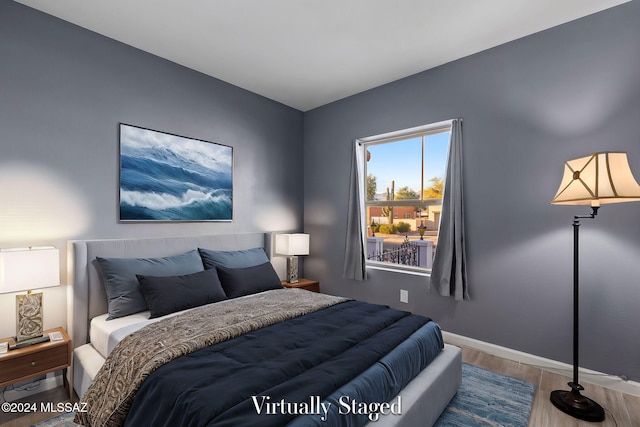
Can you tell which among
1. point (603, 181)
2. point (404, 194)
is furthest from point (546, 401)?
point (404, 194)

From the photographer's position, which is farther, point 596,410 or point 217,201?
point 217,201

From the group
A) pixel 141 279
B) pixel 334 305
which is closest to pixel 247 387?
pixel 334 305

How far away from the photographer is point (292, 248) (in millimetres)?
3797

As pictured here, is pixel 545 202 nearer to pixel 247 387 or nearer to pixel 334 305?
pixel 334 305

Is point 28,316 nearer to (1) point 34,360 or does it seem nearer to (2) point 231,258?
(1) point 34,360

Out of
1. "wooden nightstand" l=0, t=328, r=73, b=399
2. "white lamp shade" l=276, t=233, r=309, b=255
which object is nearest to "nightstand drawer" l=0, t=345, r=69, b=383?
"wooden nightstand" l=0, t=328, r=73, b=399

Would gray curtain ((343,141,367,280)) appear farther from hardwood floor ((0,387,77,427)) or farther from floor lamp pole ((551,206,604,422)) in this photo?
hardwood floor ((0,387,77,427))

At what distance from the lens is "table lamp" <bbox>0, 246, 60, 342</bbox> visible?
1.93 meters

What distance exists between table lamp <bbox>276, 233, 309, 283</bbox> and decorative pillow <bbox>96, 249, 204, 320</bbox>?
1435mm

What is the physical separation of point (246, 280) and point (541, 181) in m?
2.65

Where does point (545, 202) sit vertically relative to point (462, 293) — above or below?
A: above

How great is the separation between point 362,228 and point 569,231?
6.40 feet

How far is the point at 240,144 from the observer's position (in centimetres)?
366

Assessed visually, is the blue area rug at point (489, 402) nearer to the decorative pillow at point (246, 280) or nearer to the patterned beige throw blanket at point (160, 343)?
the patterned beige throw blanket at point (160, 343)
